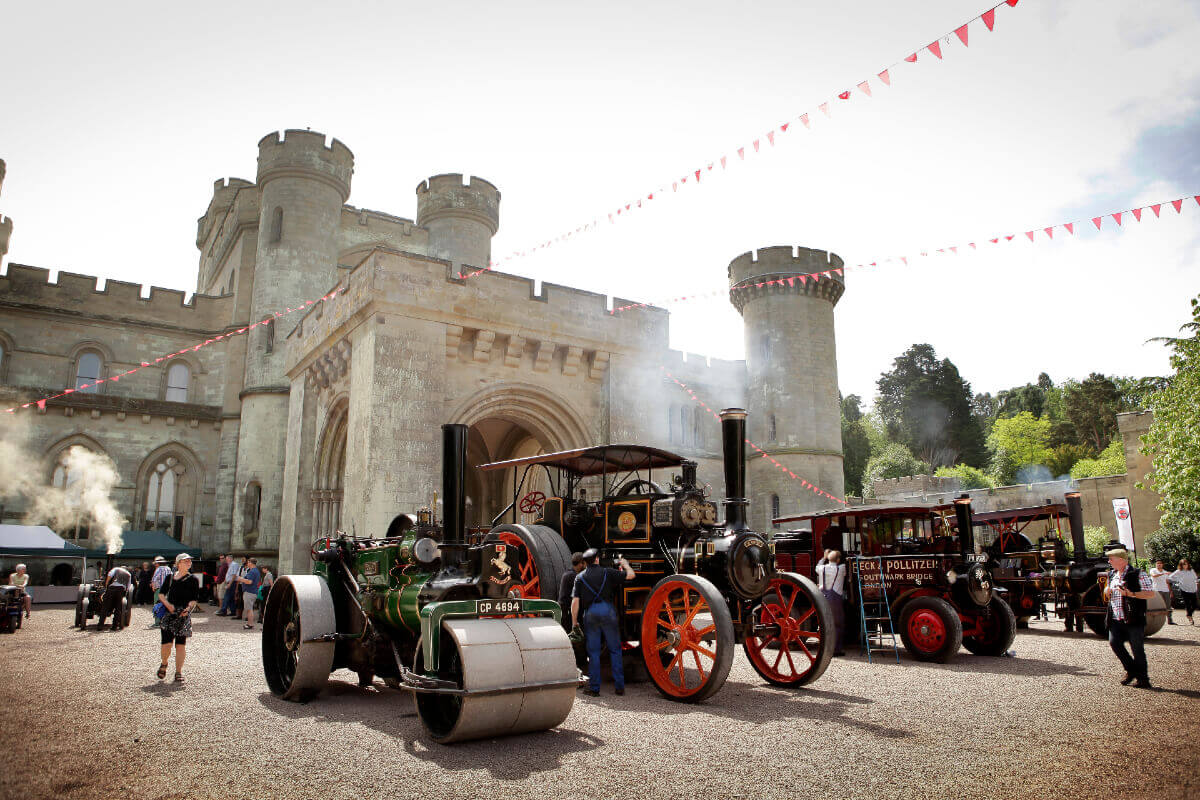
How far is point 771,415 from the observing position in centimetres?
2311

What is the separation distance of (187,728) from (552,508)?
440cm

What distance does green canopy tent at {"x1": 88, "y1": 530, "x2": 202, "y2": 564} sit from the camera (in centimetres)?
1796

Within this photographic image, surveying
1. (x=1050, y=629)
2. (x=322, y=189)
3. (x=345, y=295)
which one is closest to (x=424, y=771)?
(x=345, y=295)

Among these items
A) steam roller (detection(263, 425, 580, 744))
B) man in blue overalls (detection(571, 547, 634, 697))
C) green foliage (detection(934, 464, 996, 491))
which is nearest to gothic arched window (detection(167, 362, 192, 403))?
steam roller (detection(263, 425, 580, 744))

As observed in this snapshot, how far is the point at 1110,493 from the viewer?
88.2ft

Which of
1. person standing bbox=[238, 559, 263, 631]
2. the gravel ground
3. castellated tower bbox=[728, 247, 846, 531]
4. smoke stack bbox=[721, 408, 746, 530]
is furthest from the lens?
castellated tower bbox=[728, 247, 846, 531]

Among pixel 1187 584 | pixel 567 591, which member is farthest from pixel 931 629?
pixel 1187 584

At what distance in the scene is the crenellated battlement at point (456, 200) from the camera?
23.0 m

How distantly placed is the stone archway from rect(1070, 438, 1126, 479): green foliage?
37778 mm

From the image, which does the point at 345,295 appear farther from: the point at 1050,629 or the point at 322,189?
the point at 1050,629

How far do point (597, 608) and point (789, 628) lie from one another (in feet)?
6.73

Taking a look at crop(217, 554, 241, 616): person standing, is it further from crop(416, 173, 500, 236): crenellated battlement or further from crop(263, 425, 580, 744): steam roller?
crop(416, 173, 500, 236): crenellated battlement

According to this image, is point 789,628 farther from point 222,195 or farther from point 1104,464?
point 1104,464

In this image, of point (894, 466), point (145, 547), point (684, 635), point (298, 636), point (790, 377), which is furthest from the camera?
point (894, 466)
